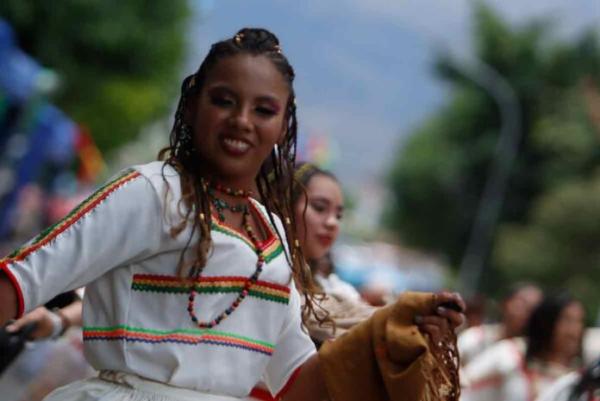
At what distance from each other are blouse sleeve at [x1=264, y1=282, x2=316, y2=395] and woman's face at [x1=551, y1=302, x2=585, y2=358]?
184 inches

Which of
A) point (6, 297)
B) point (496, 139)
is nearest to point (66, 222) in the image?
point (6, 297)

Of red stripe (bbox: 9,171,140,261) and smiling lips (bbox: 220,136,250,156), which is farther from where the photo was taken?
smiling lips (bbox: 220,136,250,156)

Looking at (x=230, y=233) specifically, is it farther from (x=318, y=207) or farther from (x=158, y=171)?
(x=318, y=207)

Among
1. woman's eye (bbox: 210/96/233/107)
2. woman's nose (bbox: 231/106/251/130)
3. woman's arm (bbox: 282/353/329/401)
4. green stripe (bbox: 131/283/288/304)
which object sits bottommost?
woman's arm (bbox: 282/353/329/401)

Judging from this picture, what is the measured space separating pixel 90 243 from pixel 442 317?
84 cm

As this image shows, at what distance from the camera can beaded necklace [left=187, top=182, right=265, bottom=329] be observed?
134 inches

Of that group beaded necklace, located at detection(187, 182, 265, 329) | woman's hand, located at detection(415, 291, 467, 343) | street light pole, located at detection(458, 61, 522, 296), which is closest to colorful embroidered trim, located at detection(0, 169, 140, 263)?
beaded necklace, located at detection(187, 182, 265, 329)

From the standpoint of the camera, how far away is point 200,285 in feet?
11.2

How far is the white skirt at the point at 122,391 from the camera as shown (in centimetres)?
337

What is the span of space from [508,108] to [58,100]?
2216 cm

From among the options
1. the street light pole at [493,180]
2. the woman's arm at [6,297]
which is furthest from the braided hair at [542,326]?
the street light pole at [493,180]

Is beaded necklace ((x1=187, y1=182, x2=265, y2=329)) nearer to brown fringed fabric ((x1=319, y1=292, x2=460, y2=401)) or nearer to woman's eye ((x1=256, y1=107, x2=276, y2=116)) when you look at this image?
woman's eye ((x1=256, y1=107, x2=276, y2=116))

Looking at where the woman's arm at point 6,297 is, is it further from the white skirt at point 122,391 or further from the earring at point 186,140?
the earring at point 186,140

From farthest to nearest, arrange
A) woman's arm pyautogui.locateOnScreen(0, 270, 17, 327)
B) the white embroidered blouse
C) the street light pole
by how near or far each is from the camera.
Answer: the street light pole, the white embroidered blouse, woman's arm pyautogui.locateOnScreen(0, 270, 17, 327)
